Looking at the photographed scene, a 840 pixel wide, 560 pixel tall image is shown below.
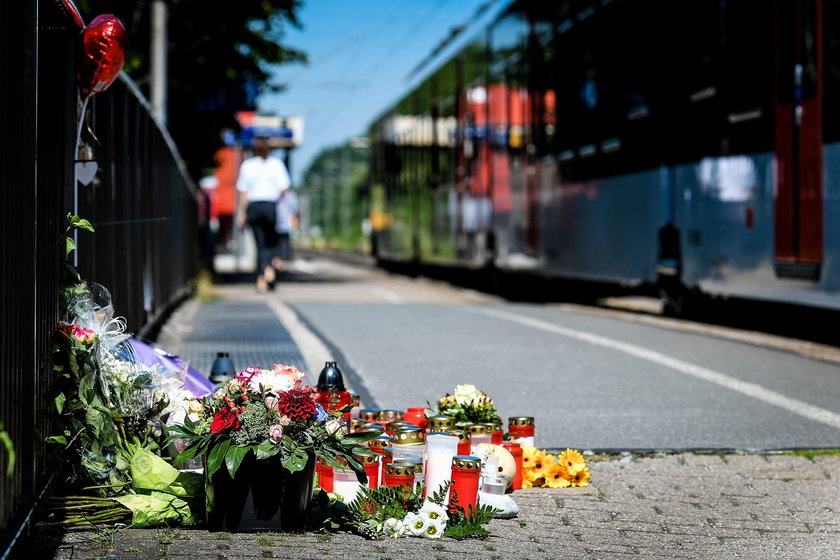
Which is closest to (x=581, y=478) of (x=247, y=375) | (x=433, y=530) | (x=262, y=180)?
(x=433, y=530)

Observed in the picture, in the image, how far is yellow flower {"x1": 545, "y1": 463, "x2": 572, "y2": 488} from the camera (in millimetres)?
5184

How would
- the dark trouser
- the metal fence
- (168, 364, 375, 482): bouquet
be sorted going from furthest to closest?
the dark trouser
(168, 364, 375, 482): bouquet
the metal fence

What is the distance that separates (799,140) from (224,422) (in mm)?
6960

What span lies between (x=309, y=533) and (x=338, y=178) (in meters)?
98.2

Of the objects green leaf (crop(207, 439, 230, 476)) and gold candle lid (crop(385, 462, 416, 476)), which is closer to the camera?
green leaf (crop(207, 439, 230, 476))

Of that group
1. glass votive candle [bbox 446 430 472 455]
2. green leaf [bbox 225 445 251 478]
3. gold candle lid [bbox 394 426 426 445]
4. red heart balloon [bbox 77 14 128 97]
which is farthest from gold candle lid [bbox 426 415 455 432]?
red heart balloon [bbox 77 14 128 97]

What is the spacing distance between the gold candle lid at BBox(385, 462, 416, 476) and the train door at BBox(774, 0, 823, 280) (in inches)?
236

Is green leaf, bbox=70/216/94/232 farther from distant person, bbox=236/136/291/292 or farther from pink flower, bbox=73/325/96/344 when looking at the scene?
distant person, bbox=236/136/291/292

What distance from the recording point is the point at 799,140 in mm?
9961

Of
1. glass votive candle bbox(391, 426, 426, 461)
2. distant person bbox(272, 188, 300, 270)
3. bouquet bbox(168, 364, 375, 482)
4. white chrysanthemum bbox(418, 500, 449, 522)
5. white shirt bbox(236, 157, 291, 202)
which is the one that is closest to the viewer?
bouquet bbox(168, 364, 375, 482)

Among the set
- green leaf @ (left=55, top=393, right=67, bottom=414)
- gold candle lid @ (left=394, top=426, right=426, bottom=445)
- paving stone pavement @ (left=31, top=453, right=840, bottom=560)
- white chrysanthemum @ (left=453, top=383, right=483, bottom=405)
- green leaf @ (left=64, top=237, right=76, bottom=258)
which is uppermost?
green leaf @ (left=64, top=237, right=76, bottom=258)

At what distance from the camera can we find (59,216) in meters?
4.32

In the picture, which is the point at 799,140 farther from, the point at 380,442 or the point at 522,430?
the point at 380,442

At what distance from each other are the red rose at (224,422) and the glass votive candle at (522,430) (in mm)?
1512
